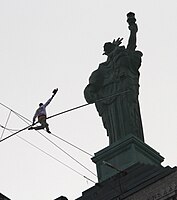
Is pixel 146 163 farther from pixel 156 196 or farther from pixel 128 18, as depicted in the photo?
pixel 128 18

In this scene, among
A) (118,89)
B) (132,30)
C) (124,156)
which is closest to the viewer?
(124,156)

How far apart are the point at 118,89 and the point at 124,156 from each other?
4.09 meters

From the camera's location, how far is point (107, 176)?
3738cm

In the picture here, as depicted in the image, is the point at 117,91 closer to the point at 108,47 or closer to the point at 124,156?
the point at 108,47

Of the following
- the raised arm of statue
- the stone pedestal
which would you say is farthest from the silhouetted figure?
the stone pedestal

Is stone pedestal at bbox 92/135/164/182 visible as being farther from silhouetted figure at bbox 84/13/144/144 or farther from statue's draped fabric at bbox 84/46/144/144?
→ statue's draped fabric at bbox 84/46/144/144

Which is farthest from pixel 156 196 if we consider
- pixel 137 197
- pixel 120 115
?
pixel 120 115

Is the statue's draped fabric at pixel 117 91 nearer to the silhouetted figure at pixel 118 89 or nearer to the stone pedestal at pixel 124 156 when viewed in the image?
the silhouetted figure at pixel 118 89

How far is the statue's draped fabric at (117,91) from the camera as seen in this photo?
4000 centimetres

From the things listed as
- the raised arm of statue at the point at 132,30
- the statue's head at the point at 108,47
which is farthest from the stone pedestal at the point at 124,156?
the raised arm of statue at the point at 132,30

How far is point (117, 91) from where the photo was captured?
40.6m

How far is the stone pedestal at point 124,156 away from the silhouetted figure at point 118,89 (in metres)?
1.21

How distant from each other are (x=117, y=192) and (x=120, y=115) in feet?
23.5

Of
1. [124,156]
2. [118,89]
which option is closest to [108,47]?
[118,89]
